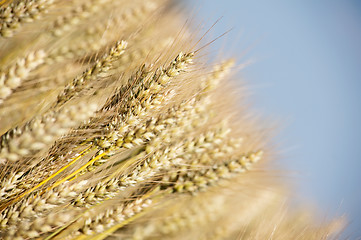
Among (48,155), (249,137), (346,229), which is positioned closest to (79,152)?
(48,155)

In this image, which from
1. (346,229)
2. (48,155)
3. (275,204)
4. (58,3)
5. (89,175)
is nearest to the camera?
(48,155)

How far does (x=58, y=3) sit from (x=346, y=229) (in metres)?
1.34

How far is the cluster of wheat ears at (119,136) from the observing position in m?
0.79

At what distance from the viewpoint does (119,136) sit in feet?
2.77

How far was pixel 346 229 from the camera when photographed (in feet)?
4.04

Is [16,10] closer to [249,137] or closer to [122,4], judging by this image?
[122,4]

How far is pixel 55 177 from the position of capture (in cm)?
87

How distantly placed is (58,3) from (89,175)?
0.59 metres

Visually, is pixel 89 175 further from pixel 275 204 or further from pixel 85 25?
pixel 275 204

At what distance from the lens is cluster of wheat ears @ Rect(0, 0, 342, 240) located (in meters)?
0.79

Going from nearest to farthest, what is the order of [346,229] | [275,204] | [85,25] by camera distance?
[346,229], [85,25], [275,204]

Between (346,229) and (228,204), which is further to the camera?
(228,204)

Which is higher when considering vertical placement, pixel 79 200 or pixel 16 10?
pixel 16 10

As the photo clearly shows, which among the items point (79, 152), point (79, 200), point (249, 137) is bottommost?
point (249, 137)
